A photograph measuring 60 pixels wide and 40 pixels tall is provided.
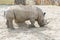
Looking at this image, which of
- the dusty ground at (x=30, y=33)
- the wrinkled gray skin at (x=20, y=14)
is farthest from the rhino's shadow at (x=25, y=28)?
the wrinkled gray skin at (x=20, y=14)

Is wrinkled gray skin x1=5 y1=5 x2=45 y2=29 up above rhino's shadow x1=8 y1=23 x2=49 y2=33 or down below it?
above

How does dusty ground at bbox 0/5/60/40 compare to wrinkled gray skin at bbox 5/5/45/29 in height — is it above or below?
below

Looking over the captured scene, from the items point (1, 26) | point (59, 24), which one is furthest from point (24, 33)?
point (59, 24)

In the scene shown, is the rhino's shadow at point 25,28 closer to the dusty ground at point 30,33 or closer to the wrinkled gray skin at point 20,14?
the dusty ground at point 30,33

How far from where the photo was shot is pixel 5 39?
3.01 m

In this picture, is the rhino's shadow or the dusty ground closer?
the dusty ground

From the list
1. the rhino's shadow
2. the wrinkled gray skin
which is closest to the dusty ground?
the rhino's shadow

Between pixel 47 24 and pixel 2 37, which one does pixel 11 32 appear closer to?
pixel 2 37

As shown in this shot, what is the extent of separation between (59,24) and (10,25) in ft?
3.88

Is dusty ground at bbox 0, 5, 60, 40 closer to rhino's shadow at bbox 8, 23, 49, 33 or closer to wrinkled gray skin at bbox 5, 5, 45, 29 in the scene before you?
rhino's shadow at bbox 8, 23, 49, 33

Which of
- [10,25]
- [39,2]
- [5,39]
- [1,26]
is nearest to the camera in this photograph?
[5,39]

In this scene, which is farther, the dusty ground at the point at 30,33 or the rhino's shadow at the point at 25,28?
the rhino's shadow at the point at 25,28

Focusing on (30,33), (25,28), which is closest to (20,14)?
(25,28)

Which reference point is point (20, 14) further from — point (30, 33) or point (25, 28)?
point (30, 33)
